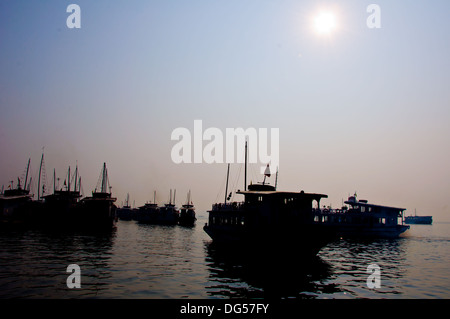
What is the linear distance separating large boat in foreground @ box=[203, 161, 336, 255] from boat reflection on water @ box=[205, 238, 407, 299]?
984 mm

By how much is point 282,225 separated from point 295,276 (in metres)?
7.17

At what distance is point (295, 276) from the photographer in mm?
23719

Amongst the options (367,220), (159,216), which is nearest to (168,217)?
(159,216)

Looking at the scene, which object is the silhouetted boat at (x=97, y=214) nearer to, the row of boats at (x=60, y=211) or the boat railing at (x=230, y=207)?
the row of boats at (x=60, y=211)

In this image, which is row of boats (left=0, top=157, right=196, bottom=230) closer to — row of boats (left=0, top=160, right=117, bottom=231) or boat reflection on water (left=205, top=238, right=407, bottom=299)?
row of boats (left=0, top=160, right=117, bottom=231)

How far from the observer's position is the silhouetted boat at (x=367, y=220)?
6431cm

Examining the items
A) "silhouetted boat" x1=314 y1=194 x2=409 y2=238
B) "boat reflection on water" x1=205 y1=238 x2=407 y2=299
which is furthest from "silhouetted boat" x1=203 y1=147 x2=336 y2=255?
"silhouetted boat" x1=314 y1=194 x2=409 y2=238

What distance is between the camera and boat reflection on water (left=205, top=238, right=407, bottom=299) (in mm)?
18953

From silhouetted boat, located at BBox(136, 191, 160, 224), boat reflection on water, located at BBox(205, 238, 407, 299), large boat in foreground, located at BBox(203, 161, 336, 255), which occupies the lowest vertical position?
silhouetted boat, located at BBox(136, 191, 160, 224)

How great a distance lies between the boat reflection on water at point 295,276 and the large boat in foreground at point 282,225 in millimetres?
984

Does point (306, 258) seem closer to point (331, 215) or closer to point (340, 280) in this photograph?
point (340, 280)

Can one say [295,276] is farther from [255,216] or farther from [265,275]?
[255,216]

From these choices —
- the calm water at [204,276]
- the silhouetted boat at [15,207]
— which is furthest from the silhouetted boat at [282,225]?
the silhouetted boat at [15,207]
